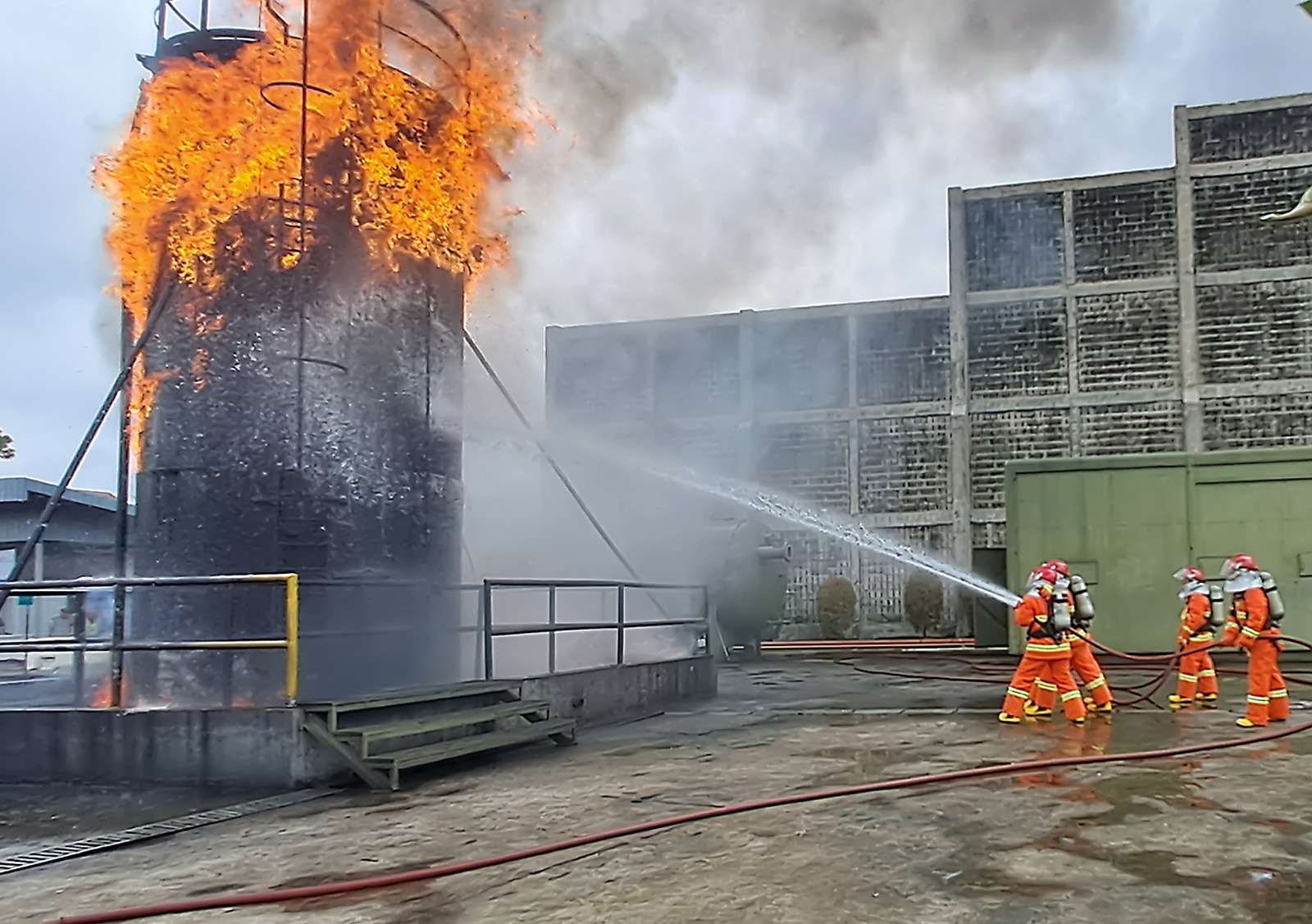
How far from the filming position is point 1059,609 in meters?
9.23

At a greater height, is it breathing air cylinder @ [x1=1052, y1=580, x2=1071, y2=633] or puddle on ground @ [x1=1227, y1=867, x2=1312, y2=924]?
breathing air cylinder @ [x1=1052, y1=580, x2=1071, y2=633]

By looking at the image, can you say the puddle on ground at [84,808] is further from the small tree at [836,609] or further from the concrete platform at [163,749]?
the small tree at [836,609]

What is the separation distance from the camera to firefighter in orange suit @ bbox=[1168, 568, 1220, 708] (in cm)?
1024

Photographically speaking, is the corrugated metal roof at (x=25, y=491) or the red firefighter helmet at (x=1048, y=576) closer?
the red firefighter helmet at (x=1048, y=576)

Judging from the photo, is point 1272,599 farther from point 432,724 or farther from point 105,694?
point 105,694

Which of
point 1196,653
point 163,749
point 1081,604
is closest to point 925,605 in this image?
point 1196,653

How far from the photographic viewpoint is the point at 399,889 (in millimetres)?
4512

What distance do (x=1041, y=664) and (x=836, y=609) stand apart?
1464 centimetres

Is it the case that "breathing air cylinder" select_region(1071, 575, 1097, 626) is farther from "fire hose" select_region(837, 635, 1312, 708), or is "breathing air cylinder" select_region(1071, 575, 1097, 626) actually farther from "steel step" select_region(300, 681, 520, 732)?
"steel step" select_region(300, 681, 520, 732)

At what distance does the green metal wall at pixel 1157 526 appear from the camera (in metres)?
16.3

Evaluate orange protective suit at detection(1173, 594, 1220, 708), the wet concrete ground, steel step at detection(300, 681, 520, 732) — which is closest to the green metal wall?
orange protective suit at detection(1173, 594, 1220, 708)

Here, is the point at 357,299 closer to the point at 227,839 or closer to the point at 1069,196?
the point at 227,839

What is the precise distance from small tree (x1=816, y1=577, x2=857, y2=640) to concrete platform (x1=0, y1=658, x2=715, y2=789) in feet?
58.7

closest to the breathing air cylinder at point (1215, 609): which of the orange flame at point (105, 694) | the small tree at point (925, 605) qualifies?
the orange flame at point (105, 694)
